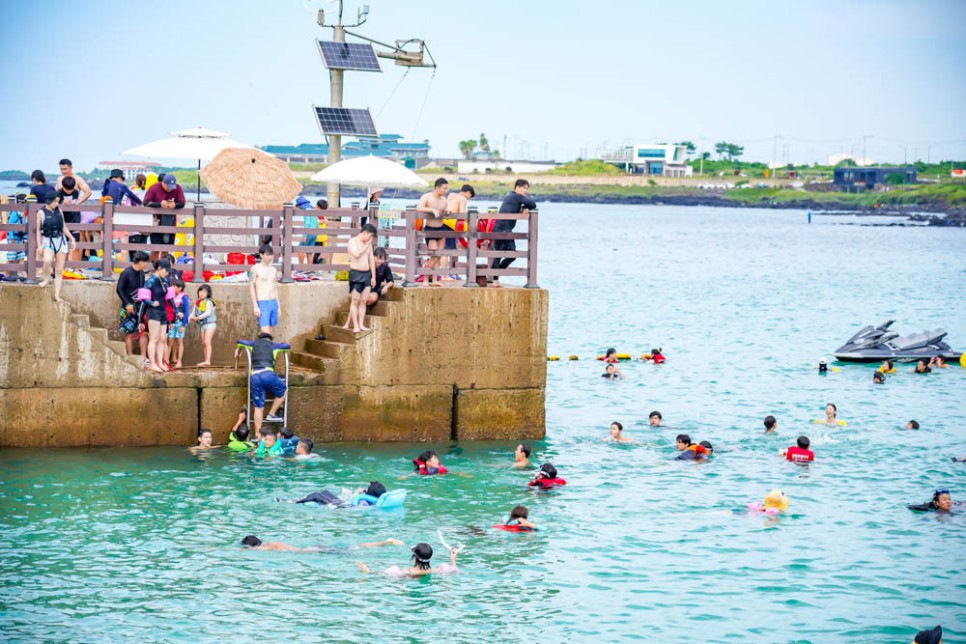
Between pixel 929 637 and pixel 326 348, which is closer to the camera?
pixel 929 637

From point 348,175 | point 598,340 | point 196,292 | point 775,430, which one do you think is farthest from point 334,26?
point 598,340

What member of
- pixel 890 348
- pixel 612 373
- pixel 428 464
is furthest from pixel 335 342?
pixel 890 348

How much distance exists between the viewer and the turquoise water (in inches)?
637

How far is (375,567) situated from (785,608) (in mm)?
5596

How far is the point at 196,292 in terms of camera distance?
907 inches

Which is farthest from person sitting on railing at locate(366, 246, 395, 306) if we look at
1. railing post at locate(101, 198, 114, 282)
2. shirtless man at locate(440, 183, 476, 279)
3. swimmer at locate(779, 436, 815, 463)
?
swimmer at locate(779, 436, 815, 463)

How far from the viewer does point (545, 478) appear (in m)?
21.9

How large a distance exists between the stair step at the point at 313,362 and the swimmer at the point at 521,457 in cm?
359

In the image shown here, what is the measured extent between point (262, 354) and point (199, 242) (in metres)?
2.52

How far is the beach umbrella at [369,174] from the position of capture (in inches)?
1024

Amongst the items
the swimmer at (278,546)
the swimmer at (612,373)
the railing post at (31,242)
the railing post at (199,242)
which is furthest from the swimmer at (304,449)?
the swimmer at (612,373)

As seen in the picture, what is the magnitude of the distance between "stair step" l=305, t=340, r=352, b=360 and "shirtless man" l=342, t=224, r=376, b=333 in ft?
1.26

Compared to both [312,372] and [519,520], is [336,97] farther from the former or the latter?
[519,520]

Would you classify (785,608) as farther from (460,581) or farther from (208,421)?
(208,421)
